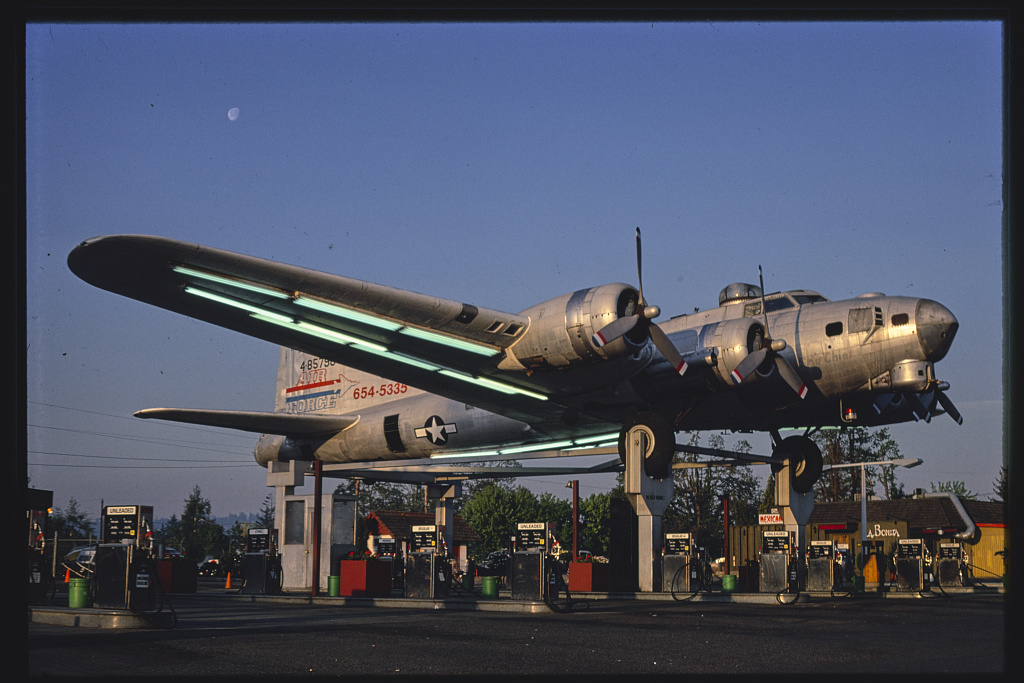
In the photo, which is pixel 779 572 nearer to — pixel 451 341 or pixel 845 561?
pixel 451 341

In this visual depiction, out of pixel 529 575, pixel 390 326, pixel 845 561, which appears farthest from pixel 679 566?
pixel 845 561

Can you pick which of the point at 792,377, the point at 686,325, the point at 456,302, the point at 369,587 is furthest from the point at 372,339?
the point at 792,377

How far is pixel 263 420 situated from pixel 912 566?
2540cm

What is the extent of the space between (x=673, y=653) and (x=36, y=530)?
2362 centimetres

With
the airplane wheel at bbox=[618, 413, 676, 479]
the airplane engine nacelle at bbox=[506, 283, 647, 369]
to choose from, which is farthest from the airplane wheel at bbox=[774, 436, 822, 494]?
the airplane engine nacelle at bbox=[506, 283, 647, 369]

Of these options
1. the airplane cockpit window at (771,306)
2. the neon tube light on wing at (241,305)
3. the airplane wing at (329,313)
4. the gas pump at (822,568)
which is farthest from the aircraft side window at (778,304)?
the neon tube light on wing at (241,305)

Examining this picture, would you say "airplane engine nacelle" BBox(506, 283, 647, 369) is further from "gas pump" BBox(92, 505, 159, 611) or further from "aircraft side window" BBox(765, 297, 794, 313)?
"gas pump" BBox(92, 505, 159, 611)

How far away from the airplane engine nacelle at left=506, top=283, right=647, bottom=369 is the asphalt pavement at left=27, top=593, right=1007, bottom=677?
6226mm

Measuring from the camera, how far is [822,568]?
31797mm

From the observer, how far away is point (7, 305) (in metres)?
7.01

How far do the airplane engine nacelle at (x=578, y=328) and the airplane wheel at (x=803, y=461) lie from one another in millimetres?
10226

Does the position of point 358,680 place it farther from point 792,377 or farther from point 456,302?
point 792,377

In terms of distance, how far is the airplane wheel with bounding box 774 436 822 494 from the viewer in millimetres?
29625

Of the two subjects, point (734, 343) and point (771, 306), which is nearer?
point (734, 343)
